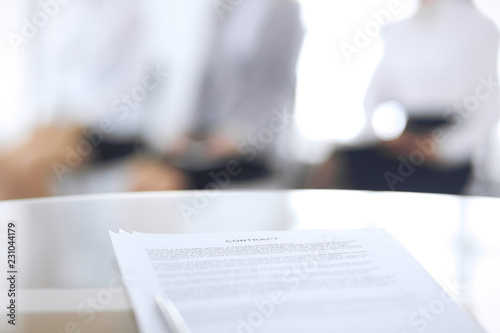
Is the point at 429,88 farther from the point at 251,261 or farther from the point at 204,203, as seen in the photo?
the point at 251,261

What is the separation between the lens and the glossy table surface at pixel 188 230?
40 centimetres

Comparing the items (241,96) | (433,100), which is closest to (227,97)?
(241,96)

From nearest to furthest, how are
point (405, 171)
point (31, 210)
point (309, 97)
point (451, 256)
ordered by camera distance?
point (451, 256) → point (31, 210) → point (405, 171) → point (309, 97)

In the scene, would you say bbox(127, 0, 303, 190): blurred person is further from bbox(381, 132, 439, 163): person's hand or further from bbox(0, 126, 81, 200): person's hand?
bbox(381, 132, 439, 163): person's hand

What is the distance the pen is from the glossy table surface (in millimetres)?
51

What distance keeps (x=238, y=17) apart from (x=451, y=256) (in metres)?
1.90

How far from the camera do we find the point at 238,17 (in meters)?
2.29

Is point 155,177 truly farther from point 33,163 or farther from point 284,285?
point 284,285

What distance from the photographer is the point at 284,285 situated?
0.38 m

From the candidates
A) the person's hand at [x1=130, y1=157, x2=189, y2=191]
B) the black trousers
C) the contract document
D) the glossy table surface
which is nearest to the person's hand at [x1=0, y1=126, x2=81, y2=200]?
the person's hand at [x1=130, y1=157, x2=189, y2=191]

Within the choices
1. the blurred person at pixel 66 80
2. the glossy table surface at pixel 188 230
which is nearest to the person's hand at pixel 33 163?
the blurred person at pixel 66 80

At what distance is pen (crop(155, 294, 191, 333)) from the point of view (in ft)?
1.03

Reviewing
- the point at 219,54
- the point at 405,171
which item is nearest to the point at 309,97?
the point at 219,54

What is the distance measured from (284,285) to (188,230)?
0.67 feet
